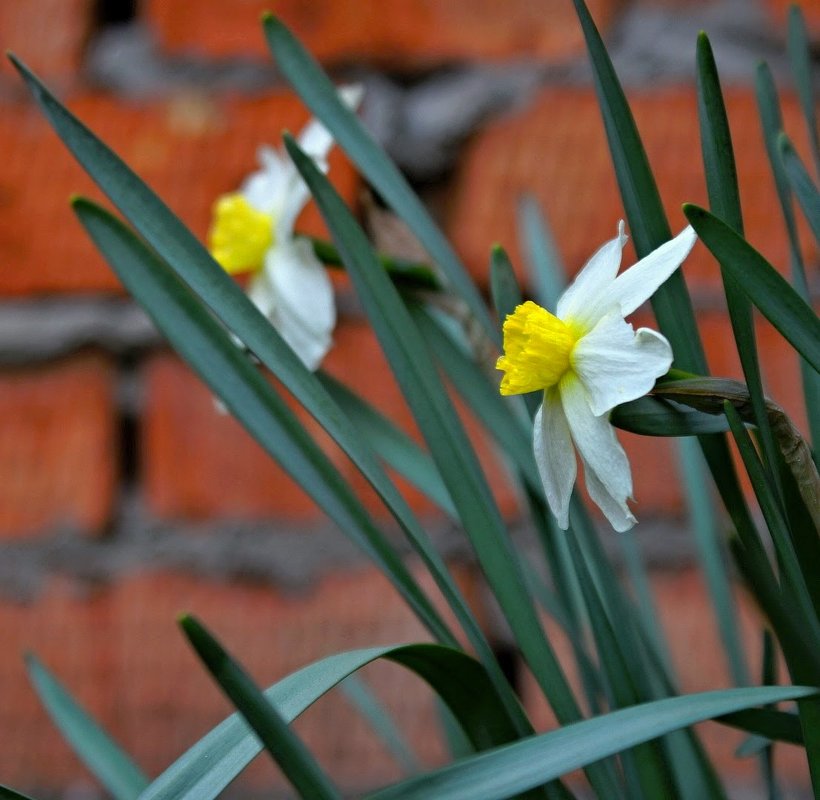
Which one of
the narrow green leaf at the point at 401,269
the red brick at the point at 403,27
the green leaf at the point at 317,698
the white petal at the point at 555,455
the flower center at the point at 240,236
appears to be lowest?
the green leaf at the point at 317,698

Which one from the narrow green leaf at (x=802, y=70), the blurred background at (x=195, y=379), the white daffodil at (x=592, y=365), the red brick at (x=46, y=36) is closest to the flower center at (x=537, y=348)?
the white daffodil at (x=592, y=365)

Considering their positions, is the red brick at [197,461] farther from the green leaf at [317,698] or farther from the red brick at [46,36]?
the green leaf at [317,698]

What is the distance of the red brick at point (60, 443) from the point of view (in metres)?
0.58

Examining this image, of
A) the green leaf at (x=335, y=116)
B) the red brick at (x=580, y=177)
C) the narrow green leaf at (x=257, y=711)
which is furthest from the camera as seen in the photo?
the red brick at (x=580, y=177)

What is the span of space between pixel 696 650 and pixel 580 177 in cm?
30

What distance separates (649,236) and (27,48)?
0.51 m

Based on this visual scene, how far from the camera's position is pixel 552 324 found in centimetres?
20

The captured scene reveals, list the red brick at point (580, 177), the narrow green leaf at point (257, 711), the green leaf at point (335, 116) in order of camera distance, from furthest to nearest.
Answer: the red brick at point (580, 177) → the green leaf at point (335, 116) → the narrow green leaf at point (257, 711)

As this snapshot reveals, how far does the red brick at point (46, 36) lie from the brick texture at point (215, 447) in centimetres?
19

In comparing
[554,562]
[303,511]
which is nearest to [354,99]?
[554,562]

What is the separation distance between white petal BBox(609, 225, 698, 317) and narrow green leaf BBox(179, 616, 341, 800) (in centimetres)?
10

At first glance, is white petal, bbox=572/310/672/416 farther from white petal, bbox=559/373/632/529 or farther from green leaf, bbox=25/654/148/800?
green leaf, bbox=25/654/148/800

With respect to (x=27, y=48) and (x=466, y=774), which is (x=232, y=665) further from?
(x=27, y=48)

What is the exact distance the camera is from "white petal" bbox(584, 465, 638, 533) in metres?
0.19
